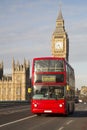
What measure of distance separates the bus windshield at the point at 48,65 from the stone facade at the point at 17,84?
11715 cm

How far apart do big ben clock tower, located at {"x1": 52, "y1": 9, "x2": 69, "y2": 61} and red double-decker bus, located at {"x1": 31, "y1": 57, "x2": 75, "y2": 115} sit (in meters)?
147

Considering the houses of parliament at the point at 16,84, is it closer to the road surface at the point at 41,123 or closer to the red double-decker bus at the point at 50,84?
the red double-decker bus at the point at 50,84

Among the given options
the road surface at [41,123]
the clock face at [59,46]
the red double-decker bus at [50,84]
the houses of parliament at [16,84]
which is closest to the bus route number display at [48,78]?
the red double-decker bus at [50,84]

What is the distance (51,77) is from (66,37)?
534 ft

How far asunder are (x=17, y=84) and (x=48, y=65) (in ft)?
404

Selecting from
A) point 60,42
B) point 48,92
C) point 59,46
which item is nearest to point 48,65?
point 48,92

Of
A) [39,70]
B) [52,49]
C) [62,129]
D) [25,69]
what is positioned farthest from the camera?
[52,49]

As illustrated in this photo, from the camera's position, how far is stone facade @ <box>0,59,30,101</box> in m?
148

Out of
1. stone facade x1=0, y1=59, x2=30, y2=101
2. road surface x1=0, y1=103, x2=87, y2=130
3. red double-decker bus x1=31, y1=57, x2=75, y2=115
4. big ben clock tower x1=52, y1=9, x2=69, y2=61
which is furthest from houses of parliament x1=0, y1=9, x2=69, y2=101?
road surface x1=0, y1=103, x2=87, y2=130

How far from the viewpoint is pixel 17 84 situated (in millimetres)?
150750

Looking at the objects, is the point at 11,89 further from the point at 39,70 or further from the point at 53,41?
the point at 39,70

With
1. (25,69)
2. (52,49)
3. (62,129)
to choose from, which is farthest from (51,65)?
(52,49)

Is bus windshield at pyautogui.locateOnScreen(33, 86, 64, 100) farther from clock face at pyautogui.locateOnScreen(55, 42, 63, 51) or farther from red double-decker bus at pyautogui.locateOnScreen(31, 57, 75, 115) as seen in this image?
clock face at pyautogui.locateOnScreen(55, 42, 63, 51)

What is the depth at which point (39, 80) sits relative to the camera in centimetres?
2797
